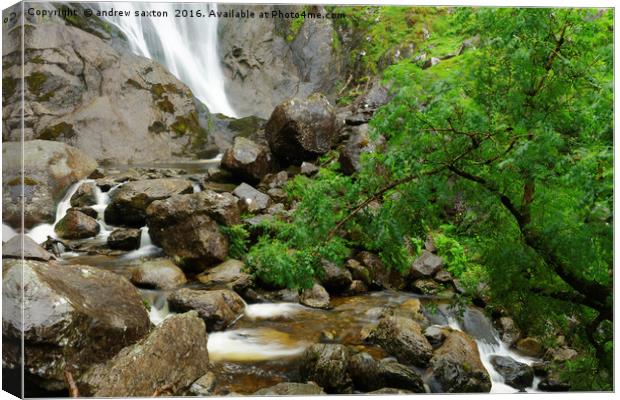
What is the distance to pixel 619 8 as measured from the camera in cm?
419

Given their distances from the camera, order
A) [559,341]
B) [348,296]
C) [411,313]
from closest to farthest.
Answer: [559,341]
[411,313]
[348,296]

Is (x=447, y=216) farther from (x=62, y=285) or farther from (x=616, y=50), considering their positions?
(x=62, y=285)

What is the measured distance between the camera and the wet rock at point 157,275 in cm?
667

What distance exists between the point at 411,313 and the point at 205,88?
6187mm

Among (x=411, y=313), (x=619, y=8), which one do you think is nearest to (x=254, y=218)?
(x=411, y=313)

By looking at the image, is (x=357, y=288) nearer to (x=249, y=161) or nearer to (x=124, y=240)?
(x=124, y=240)

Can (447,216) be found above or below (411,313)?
above

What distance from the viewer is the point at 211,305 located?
6.01 meters

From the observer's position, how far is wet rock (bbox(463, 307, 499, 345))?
235 inches

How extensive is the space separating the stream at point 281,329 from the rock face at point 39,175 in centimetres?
25

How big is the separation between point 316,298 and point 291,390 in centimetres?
238

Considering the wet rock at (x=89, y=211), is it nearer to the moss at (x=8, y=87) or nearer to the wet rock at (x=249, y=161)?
the wet rock at (x=249, y=161)

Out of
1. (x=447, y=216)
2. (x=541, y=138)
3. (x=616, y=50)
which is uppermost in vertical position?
(x=616, y=50)

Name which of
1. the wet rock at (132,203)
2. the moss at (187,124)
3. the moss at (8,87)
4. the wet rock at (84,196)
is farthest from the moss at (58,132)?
the moss at (8,87)
